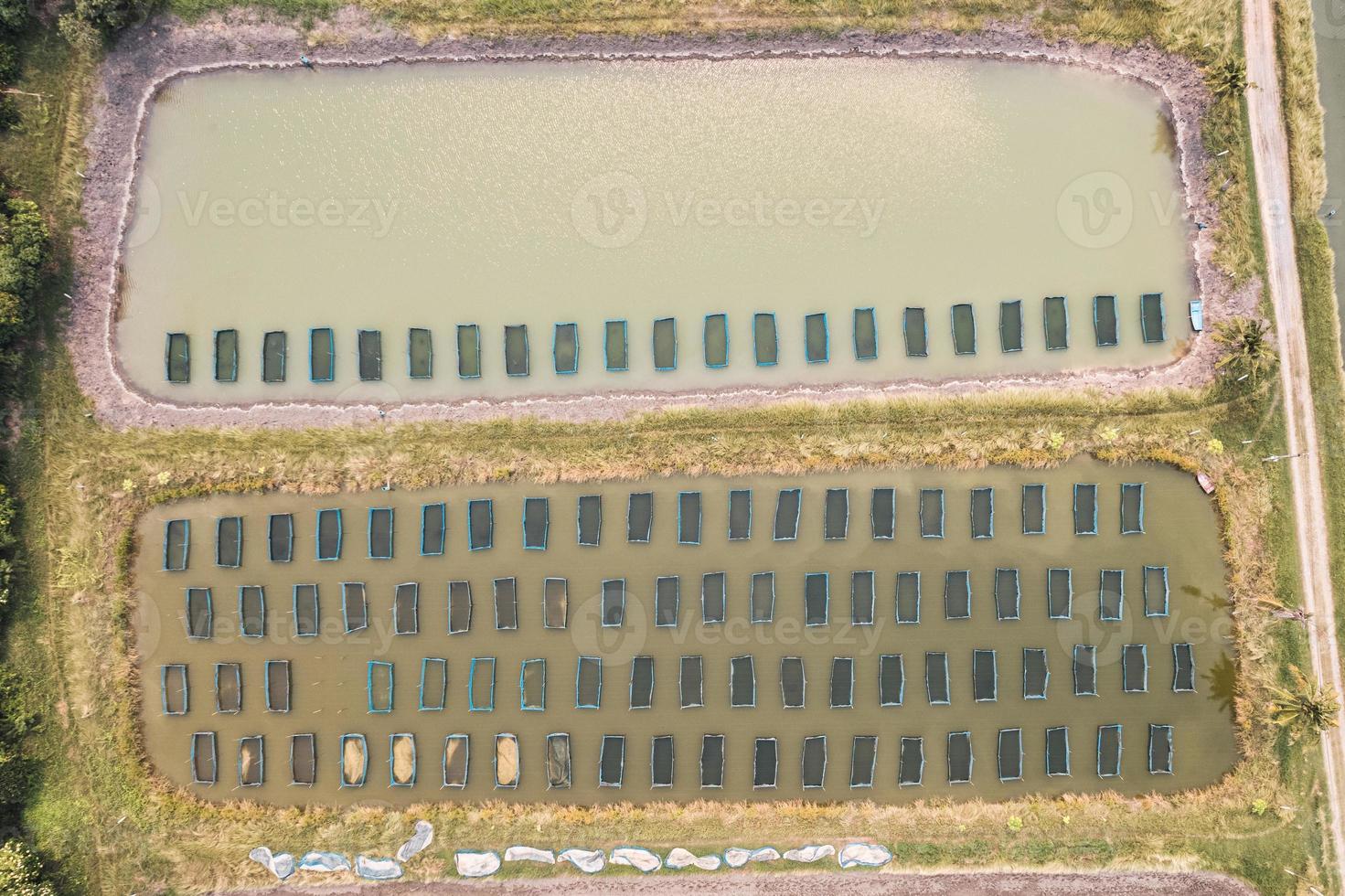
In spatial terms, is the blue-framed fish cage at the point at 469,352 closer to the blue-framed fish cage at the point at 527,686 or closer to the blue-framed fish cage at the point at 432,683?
the blue-framed fish cage at the point at 432,683

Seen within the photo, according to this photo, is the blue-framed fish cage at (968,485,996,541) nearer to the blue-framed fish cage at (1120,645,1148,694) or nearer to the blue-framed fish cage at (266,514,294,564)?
the blue-framed fish cage at (1120,645,1148,694)

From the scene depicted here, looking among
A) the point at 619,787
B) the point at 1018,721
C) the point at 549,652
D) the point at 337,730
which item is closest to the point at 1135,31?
the point at 1018,721

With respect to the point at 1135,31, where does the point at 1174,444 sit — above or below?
below

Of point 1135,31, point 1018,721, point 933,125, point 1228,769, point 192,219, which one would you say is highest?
point 1135,31

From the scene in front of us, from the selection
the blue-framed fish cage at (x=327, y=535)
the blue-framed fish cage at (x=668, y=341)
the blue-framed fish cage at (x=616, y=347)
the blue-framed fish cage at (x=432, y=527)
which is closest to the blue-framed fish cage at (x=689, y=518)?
the blue-framed fish cage at (x=668, y=341)

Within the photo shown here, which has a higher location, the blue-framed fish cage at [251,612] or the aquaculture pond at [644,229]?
the aquaculture pond at [644,229]

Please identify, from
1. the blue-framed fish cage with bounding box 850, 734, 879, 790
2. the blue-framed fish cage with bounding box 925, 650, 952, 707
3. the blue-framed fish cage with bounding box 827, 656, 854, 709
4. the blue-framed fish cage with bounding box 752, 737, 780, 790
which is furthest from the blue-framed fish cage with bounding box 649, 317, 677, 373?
the blue-framed fish cage with bounding box 850, 734, 879, 790

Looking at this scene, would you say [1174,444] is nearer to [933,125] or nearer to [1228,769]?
[1228,769]
